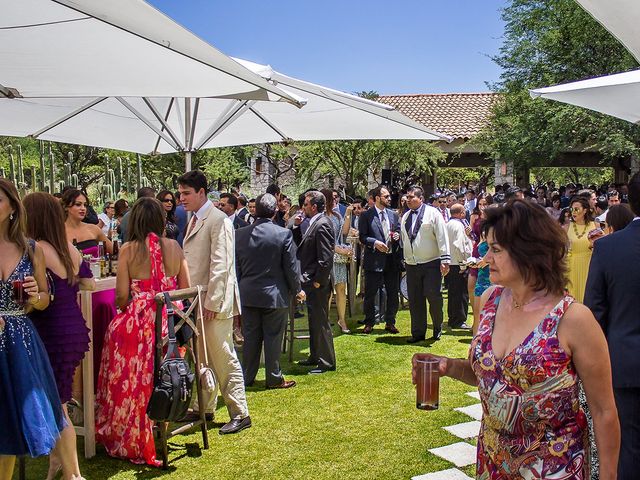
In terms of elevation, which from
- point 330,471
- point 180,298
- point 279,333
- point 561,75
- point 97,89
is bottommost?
point 330,471

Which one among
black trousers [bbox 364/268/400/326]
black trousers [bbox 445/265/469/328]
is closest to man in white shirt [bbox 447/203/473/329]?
black trousers [bbox 445/265/469/328]

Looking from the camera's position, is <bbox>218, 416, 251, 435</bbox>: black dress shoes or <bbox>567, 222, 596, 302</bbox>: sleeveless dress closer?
<bbox>218, 416, 251, 435</bbox>: black dress shoes

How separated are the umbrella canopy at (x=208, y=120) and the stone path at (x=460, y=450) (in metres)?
3.91

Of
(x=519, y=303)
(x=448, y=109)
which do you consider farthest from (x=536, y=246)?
(x=448, y=109)

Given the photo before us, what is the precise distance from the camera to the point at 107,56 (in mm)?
4352

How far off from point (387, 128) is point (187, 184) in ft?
13.5

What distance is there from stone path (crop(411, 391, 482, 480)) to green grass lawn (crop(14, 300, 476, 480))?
0.24 feet

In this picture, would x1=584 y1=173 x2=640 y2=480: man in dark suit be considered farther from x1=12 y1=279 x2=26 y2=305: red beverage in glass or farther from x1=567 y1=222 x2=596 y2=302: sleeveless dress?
x1=567 y1=222 x2=596 y2=302: sleeveless dress

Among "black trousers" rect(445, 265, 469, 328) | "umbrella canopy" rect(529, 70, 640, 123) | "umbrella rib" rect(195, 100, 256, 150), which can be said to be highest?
"umbrella rib" rect(195, 100, 256, 150)

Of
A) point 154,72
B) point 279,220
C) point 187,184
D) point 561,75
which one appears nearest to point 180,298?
point 187,184

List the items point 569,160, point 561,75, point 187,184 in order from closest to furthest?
point 187,184 < point 561,75 < point 569,160

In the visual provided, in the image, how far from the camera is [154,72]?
447cm

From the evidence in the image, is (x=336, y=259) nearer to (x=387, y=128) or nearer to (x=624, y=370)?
(x=387, y=128)

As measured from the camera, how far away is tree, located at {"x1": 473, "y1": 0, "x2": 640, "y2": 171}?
19641 mm
